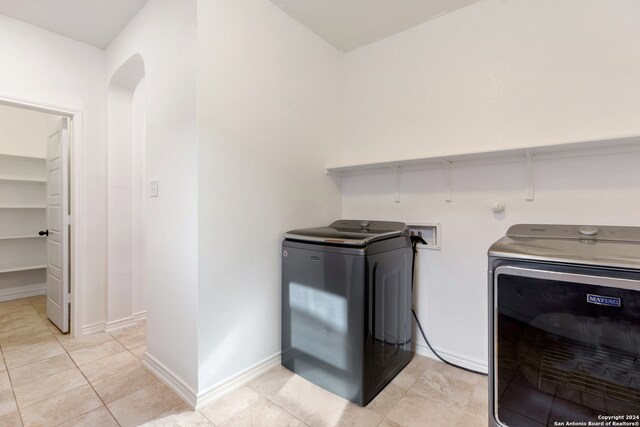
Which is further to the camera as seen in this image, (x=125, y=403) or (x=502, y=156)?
(x=502, y=156)

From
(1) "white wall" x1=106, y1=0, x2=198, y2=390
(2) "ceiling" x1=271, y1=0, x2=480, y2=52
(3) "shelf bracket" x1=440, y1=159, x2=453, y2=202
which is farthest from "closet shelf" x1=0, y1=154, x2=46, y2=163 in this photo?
(3) "shelf bracket" x1=440, y1=159, x2=453, y2=202

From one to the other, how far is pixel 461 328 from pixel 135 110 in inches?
131

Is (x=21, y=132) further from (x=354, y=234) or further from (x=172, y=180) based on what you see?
(x=354, y=234)

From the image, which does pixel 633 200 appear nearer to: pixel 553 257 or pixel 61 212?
pixel 553 257

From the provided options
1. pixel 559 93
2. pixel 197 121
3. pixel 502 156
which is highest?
pixel 559 93

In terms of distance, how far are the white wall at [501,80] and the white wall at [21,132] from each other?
396 centimetres

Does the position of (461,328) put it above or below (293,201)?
below

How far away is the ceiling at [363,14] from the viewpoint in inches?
75.0

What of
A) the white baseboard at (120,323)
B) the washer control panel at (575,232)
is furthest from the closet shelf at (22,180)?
the washer control panel at (575,232)

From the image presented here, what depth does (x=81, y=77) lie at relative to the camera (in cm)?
240

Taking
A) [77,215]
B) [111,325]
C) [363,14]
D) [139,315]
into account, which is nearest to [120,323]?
[111,325]

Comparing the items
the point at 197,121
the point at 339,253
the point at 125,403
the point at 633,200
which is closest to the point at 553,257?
the point at 633,200

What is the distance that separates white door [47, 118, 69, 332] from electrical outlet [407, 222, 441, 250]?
2.91 meters

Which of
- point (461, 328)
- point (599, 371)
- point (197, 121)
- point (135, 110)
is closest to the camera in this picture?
point (599, 371)
